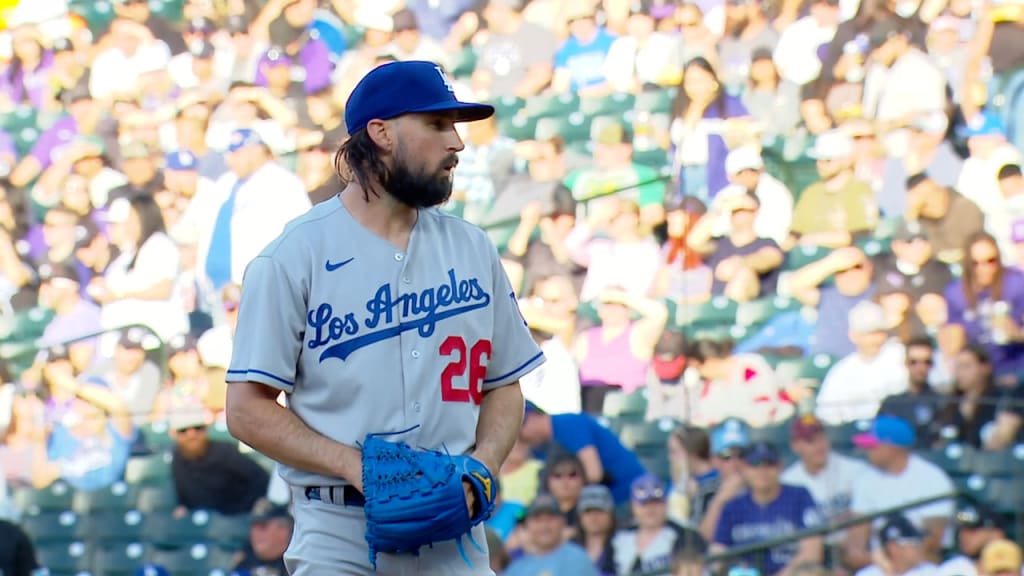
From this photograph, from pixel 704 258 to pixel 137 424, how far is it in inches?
115

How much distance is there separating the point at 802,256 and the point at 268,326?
4.27 metres

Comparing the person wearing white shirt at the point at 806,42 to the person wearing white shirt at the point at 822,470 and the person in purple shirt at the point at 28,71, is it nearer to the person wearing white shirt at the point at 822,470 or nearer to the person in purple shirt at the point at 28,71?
the person wearing white shirt at the point at 822,470

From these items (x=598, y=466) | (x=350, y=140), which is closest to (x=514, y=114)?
(x=598, y=466)

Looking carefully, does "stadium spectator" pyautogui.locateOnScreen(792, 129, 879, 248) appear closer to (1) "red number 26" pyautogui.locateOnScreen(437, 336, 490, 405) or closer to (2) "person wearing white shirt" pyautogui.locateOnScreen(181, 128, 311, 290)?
(2) "person wearing white shirt" pyautogui.locateOnScreen(181, 128, 311, 290)

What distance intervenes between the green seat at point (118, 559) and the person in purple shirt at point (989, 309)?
389cm

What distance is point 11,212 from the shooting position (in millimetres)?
8164

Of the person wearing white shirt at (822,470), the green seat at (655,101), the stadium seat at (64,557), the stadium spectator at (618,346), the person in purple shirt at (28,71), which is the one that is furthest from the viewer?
the person in purple shirt at (28,71)

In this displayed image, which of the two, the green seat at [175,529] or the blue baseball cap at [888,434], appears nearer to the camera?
the blue baseball cap at [888,434]

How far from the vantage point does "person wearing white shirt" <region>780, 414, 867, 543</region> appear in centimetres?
633

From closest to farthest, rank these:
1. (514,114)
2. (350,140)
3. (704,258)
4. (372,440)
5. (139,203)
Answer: (372,440)
(350,140)
(704,258)
(514,114)
(139,203)

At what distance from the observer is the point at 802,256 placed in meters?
6.63

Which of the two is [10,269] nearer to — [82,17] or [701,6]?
[82,17]

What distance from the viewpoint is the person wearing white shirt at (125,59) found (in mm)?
8117

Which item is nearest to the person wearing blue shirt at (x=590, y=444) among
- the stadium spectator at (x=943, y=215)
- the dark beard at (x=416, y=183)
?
the stadium spectator at (x=943, y=215)
